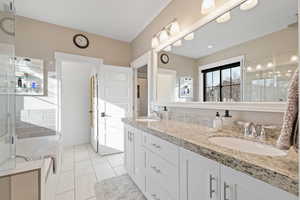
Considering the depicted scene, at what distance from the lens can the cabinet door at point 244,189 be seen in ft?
1.73

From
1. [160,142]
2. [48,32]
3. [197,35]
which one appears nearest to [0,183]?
[160,142]

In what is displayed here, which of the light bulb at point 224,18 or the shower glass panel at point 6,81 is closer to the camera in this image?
the light bulb at point 224,18

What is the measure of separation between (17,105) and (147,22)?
2.70m

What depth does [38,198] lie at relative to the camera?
1.11 meters

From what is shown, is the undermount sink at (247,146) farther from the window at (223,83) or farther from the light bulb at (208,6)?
the light bulb at (208,6)

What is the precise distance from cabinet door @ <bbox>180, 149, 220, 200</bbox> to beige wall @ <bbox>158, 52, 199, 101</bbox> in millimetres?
920

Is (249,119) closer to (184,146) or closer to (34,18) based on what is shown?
(184,146)

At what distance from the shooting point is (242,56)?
1234 millimetres

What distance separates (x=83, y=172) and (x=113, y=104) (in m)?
1.36

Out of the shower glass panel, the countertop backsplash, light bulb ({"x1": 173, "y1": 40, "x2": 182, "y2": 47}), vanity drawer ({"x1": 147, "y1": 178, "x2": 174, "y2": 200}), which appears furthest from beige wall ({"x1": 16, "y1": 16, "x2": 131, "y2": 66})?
vanity drawer ({"x1": 147, "y1": 178, "x2": 174, "y2": 200})

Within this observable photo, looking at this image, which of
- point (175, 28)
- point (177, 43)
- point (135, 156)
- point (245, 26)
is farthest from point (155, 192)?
point (175, 28)

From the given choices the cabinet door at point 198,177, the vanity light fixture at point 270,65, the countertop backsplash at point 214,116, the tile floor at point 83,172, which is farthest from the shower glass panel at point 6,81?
the vanity light fixture at point 270,65

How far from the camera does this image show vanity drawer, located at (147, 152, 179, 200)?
1.07m

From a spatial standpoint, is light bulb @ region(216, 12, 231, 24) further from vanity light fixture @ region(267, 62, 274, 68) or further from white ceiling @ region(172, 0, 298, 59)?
vanity light fixture @ region(267, 62, 274, 68)
